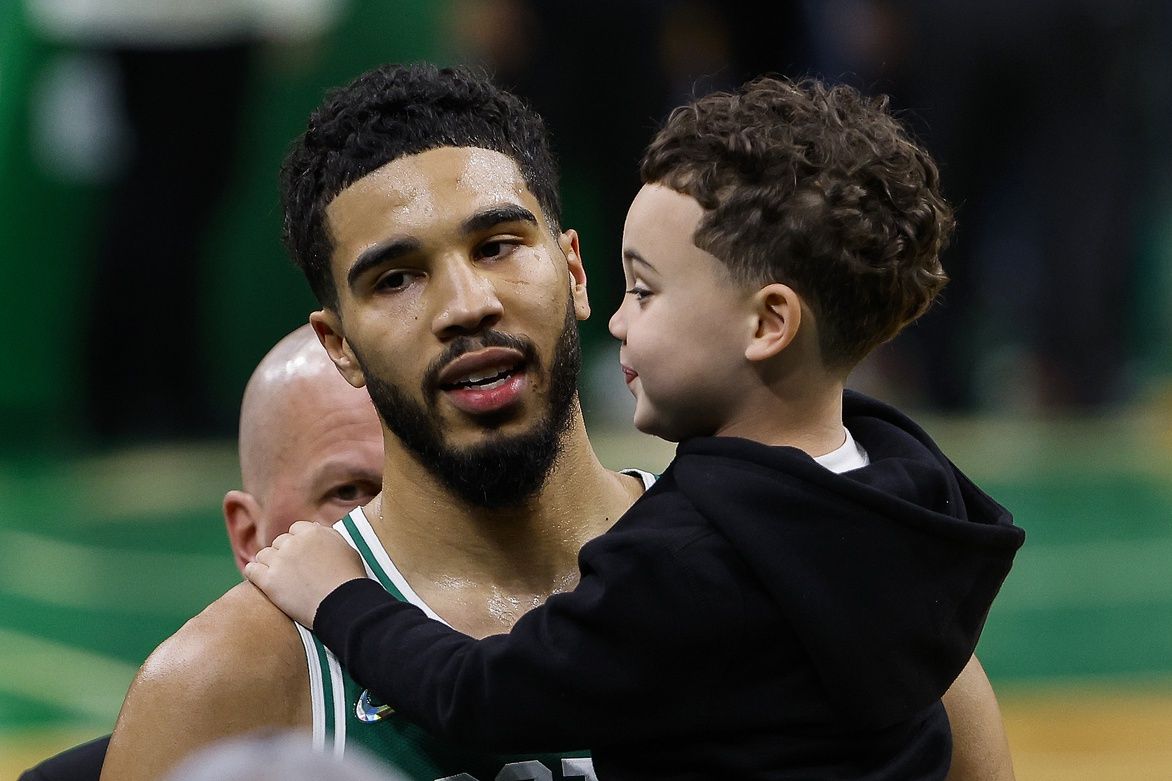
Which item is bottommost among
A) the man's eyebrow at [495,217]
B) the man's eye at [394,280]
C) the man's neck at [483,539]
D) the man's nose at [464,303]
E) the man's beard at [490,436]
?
the man's neck at [483,539]

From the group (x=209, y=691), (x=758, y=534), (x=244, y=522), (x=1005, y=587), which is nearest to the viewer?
(x=758, y=534)

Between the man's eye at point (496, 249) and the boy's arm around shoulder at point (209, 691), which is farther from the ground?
the man's eye at point (496, 249)

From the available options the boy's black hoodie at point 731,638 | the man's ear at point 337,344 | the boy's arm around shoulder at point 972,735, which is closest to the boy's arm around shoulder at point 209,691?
the boy's black hoodie at point 731,638

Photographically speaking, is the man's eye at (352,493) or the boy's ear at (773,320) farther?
the man's eye at (352,493)

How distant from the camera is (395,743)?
2600 millimetres

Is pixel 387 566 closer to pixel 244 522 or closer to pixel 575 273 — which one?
pixel 575 273

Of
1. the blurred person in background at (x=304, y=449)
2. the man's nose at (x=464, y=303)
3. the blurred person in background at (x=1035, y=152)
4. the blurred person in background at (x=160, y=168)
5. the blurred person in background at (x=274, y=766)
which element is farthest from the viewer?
the blurred person in background at (x=1035, y=152)

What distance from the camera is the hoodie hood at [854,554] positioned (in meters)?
2.33

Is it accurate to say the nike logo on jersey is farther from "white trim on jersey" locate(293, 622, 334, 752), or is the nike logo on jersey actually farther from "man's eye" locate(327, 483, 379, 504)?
"man's eye" locate(327, 483, 379, 504)

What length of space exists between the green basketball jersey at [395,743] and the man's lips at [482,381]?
0.42 m

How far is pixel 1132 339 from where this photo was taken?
41.8 ft

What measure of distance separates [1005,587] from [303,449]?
5.52 meters

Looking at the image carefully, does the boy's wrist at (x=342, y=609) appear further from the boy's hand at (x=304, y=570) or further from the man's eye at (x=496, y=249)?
the man's eye at (x=496, y=249)

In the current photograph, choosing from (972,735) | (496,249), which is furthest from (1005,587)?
(496,249)
